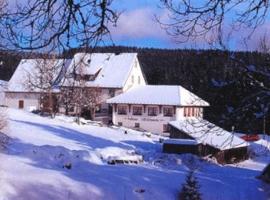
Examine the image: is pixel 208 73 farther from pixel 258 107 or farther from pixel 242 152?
pixel 242 152

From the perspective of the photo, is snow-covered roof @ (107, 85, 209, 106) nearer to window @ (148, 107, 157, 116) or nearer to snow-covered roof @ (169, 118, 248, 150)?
window @ (148, 107, 157, 116)

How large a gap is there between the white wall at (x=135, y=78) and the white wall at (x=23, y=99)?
36.0ft

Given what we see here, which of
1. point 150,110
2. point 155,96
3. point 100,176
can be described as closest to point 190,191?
point 100,176

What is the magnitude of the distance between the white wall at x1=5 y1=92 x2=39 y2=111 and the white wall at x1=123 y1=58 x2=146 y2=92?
36.0 ft

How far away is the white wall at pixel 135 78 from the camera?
70.5 m

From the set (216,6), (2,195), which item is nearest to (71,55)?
(216,6)

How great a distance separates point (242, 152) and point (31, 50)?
41124 mm

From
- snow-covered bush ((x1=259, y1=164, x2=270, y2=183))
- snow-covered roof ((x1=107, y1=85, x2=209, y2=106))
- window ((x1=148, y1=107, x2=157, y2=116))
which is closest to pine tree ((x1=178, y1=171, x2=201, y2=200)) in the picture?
snow-covered bush ((x1=259, y1=164, x2=270, y2=183))

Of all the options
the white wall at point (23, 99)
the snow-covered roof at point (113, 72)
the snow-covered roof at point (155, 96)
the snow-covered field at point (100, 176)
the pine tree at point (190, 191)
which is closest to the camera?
the pine tree at point (190, 191)

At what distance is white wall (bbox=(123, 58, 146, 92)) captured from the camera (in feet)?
231

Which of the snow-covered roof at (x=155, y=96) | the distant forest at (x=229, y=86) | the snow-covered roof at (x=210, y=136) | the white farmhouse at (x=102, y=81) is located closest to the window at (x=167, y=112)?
the snow-covered roof at (x=155, y=96)

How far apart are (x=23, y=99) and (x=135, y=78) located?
13735mm

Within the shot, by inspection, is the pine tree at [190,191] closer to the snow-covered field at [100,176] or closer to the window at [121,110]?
the snow-covered field at [100,176]

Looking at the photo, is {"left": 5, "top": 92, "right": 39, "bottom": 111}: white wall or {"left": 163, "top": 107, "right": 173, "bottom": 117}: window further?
{"left": 5, "top": 92, "right": 39, "bottom": 111}: white wall
